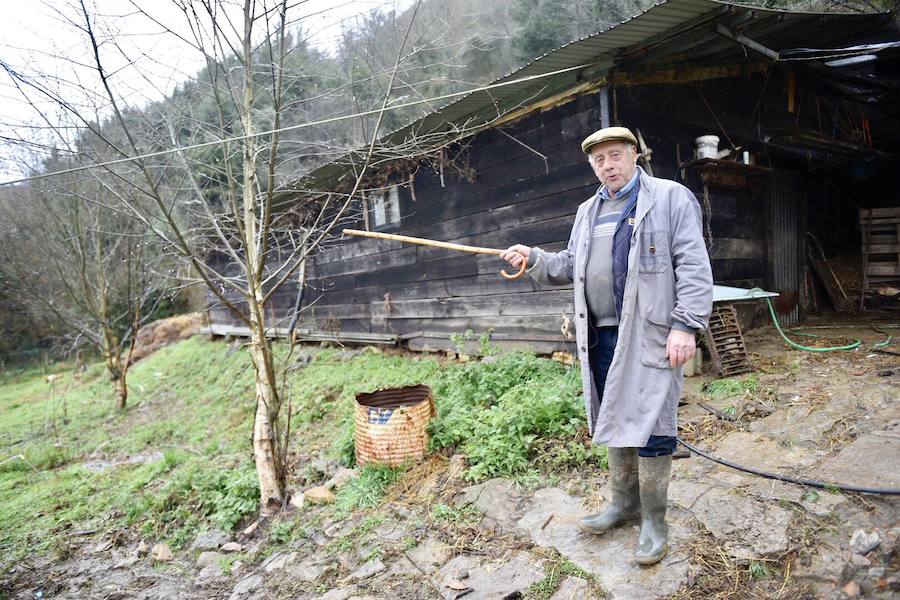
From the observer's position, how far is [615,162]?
2.45 m

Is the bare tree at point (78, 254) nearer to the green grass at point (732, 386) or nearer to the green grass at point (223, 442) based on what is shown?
the green grass at point (223, 442)

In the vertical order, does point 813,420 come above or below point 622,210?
below

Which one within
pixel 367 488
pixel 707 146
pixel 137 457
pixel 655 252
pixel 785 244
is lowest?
pixel 137 457

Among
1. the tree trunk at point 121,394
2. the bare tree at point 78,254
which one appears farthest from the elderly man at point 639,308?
the tree trunk at point 121,394

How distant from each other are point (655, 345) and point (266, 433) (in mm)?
3336

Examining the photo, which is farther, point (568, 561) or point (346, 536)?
point (346, 536)

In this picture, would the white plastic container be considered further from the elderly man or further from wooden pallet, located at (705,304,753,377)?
the elderly man

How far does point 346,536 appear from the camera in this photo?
355 centimetres

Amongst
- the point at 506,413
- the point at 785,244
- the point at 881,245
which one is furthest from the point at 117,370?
the point at 881,245

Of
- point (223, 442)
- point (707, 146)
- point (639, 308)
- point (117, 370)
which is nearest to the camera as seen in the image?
point (639, 308)

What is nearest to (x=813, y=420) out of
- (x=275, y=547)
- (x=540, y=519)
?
(x=540, y=519)

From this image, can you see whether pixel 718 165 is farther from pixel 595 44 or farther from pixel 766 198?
pixel 595 44

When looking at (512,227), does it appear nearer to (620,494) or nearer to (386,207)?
(386,207)

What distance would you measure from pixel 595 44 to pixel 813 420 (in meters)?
3.47
